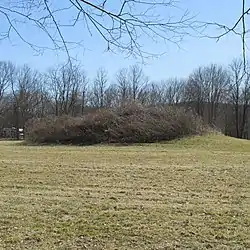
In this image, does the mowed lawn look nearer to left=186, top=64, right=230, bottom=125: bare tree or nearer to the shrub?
the shrub

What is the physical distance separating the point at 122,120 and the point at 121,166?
576 inches

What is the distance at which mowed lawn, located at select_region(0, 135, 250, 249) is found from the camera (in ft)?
15.4

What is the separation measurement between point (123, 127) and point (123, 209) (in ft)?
66.0

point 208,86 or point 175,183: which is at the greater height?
point 208,86

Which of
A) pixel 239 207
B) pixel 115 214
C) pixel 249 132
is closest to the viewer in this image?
pixel 115 214

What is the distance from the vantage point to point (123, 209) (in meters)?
6.21

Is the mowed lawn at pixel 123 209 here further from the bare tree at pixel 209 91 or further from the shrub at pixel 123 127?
the bare tree at pixel 209 91

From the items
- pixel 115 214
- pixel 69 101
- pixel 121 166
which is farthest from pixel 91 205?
pixel 69 101

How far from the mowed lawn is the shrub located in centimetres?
1491

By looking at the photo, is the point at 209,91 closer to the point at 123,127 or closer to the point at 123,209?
the point at 123,127

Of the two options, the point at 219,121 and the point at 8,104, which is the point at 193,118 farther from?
the point at 8,104

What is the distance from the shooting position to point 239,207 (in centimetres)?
645

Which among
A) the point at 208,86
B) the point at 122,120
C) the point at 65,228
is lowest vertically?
the point at 65,228

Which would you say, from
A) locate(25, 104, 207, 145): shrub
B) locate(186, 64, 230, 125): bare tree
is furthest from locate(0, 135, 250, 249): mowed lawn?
locate(186, 64, 230, 125): bare tree
